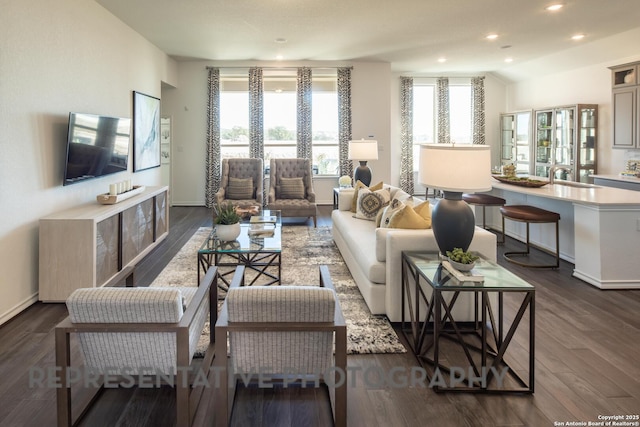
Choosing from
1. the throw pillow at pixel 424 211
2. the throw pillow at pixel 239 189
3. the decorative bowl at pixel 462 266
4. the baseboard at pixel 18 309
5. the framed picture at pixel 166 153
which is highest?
the framed picture at pixel 166 153

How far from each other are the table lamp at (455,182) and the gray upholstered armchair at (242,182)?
423cm

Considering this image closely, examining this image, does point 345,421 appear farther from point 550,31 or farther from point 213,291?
point 550,31

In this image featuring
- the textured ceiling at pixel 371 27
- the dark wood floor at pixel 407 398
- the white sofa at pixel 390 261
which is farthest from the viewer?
the textured ceiling at pixel 371 27

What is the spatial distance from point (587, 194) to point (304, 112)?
18.4ft

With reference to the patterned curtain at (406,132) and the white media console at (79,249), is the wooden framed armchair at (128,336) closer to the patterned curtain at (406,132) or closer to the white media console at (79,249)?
the white media console at (79,249)

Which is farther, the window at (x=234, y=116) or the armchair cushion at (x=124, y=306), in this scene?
the window at (x=234, y=116)

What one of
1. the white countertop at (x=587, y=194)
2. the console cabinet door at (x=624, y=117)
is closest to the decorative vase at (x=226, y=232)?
the white countertop at (x=587, y=194)

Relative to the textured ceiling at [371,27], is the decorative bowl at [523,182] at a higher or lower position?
lower

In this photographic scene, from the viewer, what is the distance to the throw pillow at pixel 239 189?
6.87 m

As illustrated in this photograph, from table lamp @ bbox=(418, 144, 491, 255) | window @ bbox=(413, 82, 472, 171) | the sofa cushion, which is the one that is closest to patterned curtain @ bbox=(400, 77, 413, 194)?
window @ bbox=(413, 82, 472, 171)

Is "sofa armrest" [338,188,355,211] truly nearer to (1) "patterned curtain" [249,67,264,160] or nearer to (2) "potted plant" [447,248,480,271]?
(2) "potted plant" [447,248,480,271]

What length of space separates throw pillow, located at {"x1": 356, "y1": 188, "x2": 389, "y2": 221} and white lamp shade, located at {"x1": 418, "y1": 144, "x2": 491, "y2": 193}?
1987mm

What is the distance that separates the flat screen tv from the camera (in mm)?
3920

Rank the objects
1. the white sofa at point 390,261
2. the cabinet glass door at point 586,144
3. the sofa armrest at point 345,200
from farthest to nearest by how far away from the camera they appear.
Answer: the cabinet glass door at point 586,144, the sofa armrest at point 345,200, the white sofa at point 390,261
